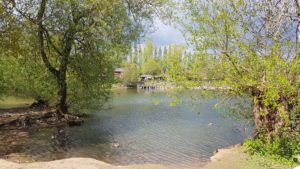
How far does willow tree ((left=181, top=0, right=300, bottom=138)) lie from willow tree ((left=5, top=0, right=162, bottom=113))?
11.3 meters

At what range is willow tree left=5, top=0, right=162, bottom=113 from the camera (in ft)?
85.0

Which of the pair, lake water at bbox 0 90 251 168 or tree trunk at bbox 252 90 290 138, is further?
lake water at bbox 0 90 251 168

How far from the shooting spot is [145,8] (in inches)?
1129

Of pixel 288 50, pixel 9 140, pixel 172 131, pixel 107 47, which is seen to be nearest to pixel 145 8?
pixel 107 47

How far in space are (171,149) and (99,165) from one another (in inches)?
316

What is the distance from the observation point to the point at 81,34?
90.9ft

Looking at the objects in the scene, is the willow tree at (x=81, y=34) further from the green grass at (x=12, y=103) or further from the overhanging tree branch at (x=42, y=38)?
the green grass at (x=12, y=103)

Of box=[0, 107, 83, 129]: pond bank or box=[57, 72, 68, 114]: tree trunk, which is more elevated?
box=[57, 72, 68, 114]: tree trunk

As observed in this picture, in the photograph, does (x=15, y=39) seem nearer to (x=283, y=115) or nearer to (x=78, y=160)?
(x=78, y=160)

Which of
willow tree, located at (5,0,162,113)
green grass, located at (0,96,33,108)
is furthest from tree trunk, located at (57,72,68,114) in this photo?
green grass, located at (0,96,33,108)

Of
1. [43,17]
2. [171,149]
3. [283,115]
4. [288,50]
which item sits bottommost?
[171,149]

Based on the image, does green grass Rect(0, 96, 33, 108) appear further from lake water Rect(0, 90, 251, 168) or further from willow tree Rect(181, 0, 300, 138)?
willow tree Rect(181, 0, 300, 138)

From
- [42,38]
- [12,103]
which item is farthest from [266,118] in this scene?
[12,103]

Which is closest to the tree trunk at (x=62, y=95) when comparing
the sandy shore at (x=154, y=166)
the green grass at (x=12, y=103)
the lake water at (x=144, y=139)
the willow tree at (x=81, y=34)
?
the willow tree at (x=81, y=34)
